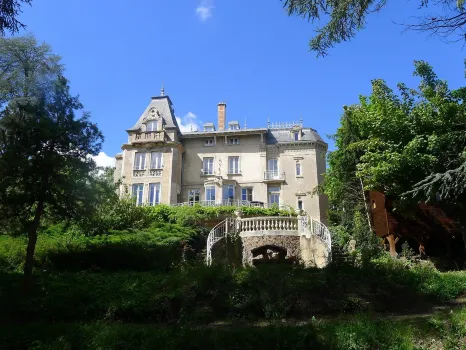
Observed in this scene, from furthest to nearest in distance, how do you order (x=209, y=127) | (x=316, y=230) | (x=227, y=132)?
(x=209, y=127)
(x=227, y=132)
(x=316, y=230)

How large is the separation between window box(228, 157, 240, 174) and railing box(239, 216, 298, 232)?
14.7 metres

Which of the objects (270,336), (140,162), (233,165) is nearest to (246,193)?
(233,165)

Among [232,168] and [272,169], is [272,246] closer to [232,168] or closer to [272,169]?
[272,169]

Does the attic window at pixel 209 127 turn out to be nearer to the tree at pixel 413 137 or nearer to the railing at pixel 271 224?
the railing at pixel 271 224

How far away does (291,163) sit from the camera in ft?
117

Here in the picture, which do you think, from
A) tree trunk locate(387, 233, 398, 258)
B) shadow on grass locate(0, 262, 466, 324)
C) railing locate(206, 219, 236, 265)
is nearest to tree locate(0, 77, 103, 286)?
shadow on grass locate(0, 262, 466, 324)

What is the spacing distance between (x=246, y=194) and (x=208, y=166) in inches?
167

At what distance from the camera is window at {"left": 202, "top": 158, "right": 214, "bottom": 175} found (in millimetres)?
36094

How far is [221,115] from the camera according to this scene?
3928 centimetres

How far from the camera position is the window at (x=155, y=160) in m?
34.5

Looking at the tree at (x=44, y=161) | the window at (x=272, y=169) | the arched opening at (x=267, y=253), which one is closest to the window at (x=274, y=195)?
the window at (x=272, y=169)

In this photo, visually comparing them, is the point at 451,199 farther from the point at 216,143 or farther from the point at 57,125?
the point at 216,143

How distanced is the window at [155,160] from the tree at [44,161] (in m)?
20.1

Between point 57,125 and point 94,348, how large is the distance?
7447 mm
